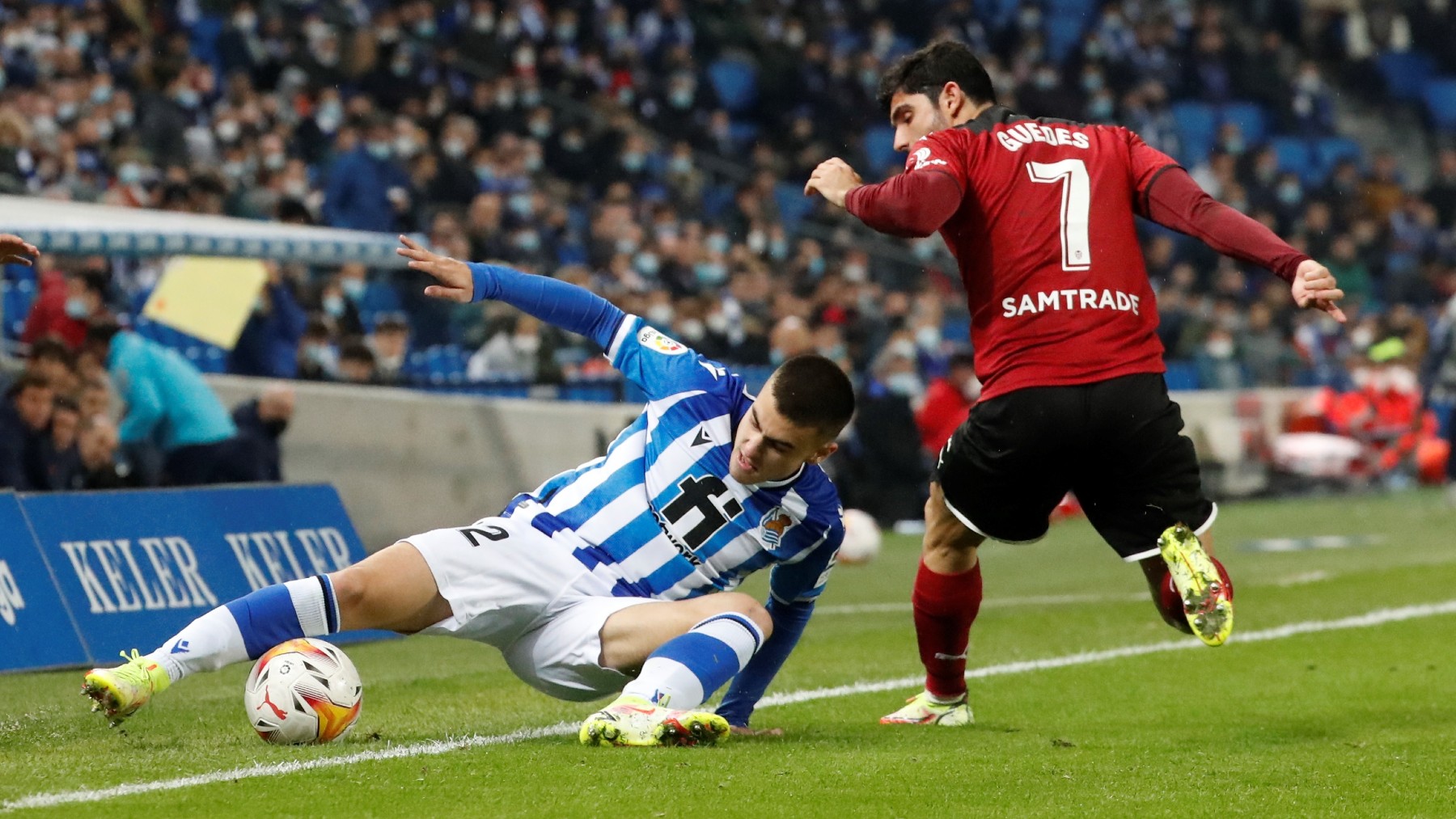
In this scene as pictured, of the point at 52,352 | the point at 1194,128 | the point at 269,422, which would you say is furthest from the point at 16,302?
the point at 1194,128

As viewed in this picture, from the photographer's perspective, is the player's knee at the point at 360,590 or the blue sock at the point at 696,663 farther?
the player's knee at the point at 360,590

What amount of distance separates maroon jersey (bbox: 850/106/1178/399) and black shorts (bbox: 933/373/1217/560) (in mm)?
71

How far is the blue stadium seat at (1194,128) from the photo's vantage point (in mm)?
26656

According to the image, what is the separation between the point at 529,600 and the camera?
5438mm

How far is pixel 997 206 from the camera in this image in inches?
220

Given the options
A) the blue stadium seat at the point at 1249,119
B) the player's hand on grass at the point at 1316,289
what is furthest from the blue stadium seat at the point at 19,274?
the blue stadium seat at the point at 1249,119

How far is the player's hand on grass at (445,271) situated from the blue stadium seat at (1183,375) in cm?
1654

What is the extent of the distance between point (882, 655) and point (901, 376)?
388 inches

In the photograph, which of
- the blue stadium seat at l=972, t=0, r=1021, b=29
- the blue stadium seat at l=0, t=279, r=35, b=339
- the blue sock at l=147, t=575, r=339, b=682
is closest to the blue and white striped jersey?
the blue sock at l=147, t=575, r=339, b=682

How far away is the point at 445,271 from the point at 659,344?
68cm

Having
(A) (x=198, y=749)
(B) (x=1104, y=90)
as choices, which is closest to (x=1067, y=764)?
(A) (x=198, y=749)

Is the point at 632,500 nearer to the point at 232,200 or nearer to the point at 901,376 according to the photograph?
the point at 232,200

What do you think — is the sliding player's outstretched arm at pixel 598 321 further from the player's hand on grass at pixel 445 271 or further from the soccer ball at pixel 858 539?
the soccer ball at pixel 858 539

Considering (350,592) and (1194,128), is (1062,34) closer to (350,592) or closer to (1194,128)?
(1194,128)
